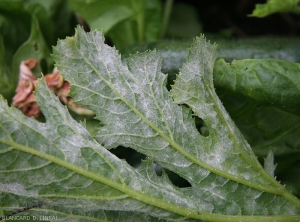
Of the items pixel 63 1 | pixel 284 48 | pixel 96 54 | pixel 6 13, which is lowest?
pixel 96 54

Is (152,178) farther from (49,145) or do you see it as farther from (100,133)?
(49,145)

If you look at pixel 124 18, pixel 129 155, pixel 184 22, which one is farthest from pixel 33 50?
pixel 184 22

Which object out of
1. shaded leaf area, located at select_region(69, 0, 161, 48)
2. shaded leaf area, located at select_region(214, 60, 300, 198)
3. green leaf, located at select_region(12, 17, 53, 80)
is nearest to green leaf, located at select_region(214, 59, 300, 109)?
shaded leaf area, located at select_region(214, 60, 300, 198)

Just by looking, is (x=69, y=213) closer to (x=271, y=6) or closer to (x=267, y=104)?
(x=267, y=104)

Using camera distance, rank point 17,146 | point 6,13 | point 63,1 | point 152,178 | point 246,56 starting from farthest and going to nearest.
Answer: point 63,1 → point 6,13 → point 246,56 → point 152,178 → point 17,146

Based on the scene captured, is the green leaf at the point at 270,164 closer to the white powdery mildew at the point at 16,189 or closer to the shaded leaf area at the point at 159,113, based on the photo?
the shaded leaf area at the point at 159,113

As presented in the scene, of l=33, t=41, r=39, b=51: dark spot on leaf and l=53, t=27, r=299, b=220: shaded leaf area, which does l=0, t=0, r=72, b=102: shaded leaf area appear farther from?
l=53, t=27, r=299, b=220: shaded leaf area

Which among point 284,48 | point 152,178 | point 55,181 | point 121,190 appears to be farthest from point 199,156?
point 284,48
